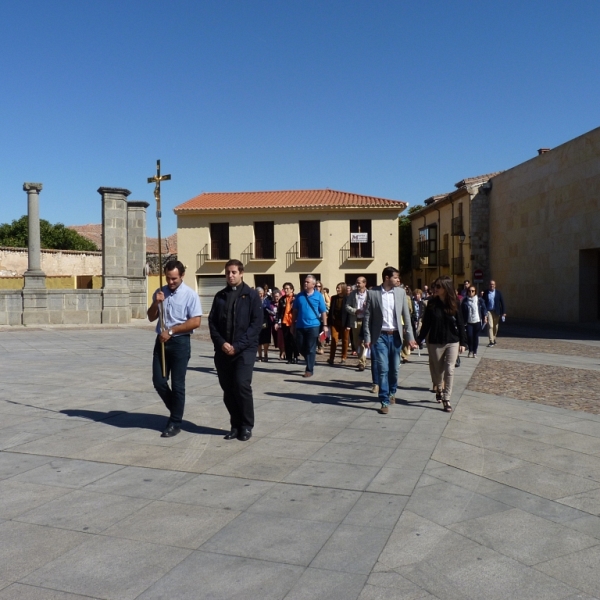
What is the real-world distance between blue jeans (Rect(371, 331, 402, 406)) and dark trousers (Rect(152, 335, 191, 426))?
2.33m

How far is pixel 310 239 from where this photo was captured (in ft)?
131

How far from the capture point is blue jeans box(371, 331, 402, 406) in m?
7.65

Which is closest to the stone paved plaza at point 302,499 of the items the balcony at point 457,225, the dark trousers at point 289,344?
the dark trousers at point 289,344

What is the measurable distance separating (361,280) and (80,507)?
23.5 ft

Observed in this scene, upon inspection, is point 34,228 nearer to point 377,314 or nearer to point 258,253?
point 258,253

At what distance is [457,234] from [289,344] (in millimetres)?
26287

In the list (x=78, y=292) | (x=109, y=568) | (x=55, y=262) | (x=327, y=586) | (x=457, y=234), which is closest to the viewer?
(x=327, y=586)

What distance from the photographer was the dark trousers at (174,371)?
636cm

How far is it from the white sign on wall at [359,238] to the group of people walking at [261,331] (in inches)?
1084

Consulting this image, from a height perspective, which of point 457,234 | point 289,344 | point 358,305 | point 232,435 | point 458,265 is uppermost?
point 457,234

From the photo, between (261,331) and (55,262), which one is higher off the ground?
(55,262)

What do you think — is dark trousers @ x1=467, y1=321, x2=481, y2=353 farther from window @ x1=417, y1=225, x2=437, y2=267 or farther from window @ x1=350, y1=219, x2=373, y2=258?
window @ x1=417, y1=225, x2=437, y2=267

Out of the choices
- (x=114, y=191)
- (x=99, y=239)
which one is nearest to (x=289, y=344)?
(x=114, y=191)

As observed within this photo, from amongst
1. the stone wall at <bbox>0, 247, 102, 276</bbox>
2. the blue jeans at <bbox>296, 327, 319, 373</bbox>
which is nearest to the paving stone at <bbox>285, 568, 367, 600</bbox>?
the blue jeans at <bbox>296, 327, 319, 373</bbox>
